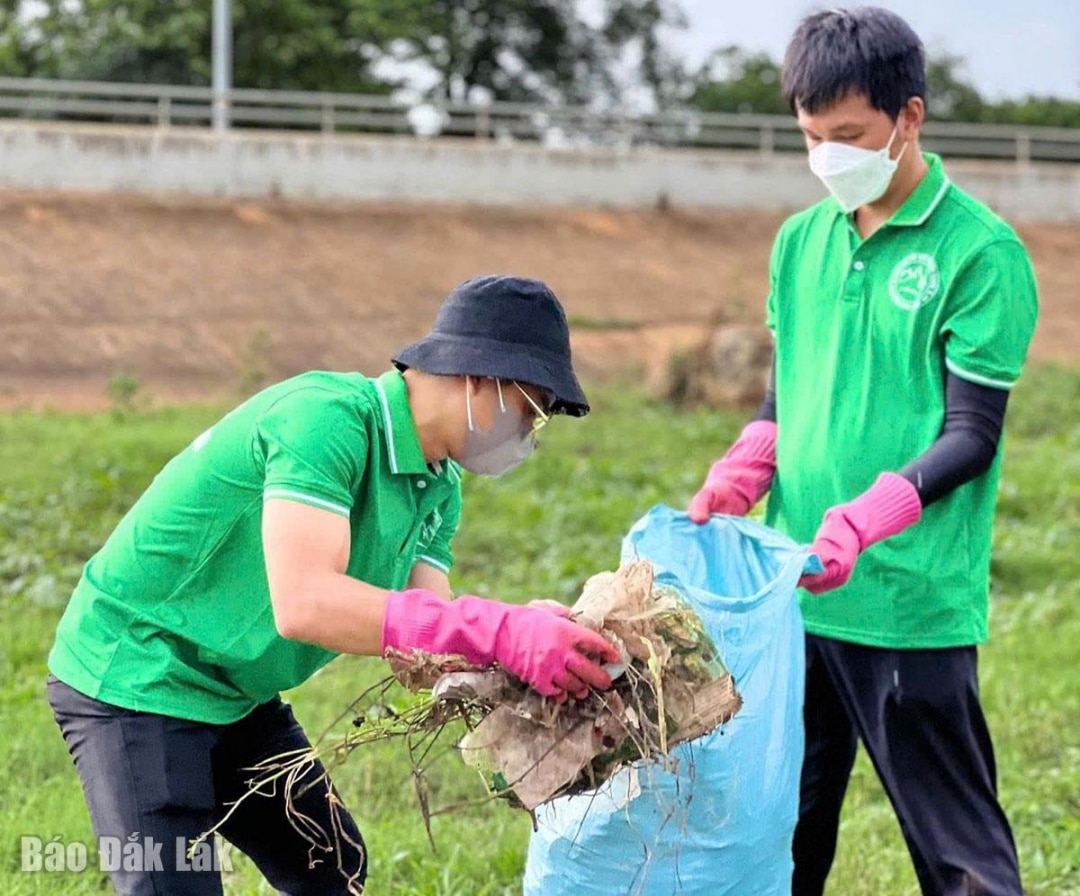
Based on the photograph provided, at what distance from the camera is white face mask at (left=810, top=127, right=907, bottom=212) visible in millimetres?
3305

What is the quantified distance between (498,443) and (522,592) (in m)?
4.89

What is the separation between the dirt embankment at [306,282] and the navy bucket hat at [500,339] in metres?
13.1

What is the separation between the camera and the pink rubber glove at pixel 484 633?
2.28 m

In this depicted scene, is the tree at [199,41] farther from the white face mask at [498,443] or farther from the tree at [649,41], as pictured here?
the white face mask at [498,443]

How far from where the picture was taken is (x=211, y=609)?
2600mm

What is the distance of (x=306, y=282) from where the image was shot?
20188 millimetres

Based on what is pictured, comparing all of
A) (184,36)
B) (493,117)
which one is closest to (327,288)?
(184,36)

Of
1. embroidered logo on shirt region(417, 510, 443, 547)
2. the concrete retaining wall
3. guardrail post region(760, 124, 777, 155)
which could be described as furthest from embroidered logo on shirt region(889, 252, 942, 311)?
guardrail post region(760, 124, 777, 155)

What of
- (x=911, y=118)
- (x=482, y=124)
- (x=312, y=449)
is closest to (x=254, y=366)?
(x=482, y=124)

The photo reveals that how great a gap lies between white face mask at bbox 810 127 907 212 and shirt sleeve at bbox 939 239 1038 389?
0.85ft

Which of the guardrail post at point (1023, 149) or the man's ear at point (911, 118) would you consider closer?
the man's ear at point (911, 118)

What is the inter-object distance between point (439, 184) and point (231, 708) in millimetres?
21256

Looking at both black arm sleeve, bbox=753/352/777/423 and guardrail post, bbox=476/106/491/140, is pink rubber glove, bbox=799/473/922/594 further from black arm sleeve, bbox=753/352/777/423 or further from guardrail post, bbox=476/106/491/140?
guardrail post, bbox=476/106/491/140

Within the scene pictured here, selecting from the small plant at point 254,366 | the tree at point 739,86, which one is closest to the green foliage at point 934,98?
the tree at point 739,86
